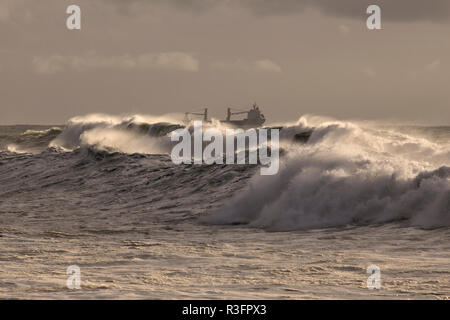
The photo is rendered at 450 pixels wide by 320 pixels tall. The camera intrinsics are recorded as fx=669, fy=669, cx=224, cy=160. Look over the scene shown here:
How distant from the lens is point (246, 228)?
12.5 metres

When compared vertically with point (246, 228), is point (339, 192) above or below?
above

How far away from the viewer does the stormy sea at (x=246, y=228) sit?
702 cm

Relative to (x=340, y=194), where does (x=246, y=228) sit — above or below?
below

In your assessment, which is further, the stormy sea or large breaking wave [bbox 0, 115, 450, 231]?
large breaking wave [bbox 0, 115, 450, 231]

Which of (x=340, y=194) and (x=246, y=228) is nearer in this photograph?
(x=246, y=228)

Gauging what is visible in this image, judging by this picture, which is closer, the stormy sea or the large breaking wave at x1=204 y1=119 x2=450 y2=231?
the stormy sea

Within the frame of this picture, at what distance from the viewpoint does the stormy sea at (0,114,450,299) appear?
7016mm

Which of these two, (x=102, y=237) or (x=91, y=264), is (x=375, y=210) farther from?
(x=91, y=264)

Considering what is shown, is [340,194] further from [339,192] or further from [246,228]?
[246,228]

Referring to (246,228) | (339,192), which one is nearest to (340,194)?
(339,192)

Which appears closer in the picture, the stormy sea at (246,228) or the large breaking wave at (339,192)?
the stormy sea at (246,228)

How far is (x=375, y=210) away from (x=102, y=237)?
5.02 metres

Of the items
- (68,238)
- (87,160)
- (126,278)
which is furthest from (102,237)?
(87,160)

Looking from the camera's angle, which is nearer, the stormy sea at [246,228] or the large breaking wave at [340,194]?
the stormy sea at [246,228]
